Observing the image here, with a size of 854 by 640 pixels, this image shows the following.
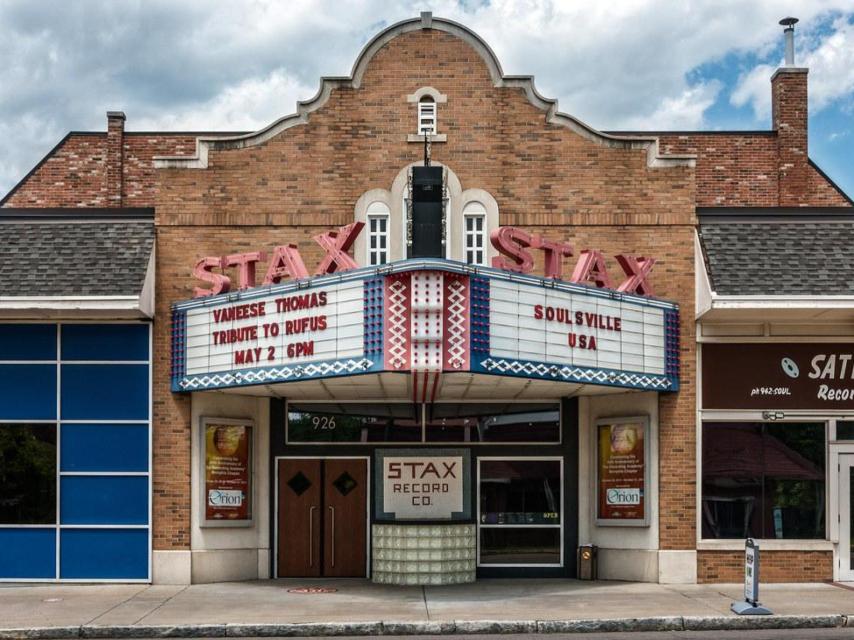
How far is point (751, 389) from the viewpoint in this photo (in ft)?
63.8

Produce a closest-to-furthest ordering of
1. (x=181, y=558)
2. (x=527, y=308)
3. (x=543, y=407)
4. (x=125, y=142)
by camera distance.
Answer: (x=527, y=308), (x=181, y=558), (x=543, y=407), (x=125, y=142)

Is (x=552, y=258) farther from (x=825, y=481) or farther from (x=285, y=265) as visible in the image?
(x=825, y=481)

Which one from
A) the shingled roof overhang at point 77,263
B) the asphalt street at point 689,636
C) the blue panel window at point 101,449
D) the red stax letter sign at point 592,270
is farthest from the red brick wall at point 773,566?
the shingled roof overhang at point 77,263

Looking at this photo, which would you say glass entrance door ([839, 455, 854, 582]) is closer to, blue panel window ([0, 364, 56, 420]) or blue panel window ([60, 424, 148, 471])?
blue panel window ([60, 424, 148, 471])

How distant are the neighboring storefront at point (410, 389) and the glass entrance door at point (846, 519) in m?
0.07

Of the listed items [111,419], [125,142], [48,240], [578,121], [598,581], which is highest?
→ [125,142]

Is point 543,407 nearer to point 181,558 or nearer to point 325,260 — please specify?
point 325,260

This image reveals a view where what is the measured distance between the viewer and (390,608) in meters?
16.5

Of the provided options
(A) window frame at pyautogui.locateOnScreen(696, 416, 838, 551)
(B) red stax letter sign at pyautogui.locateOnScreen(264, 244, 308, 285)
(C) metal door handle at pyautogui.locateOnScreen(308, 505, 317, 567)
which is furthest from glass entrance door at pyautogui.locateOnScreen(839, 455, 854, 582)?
(B) red stax letter sign at pyautogui.locateOnScreen(264, 244, 308, 285)

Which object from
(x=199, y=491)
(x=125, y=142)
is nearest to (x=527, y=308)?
(x=199, y=491)

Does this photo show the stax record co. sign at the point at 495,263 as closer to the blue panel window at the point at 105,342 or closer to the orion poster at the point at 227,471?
the blue panel window at the point at 105,342

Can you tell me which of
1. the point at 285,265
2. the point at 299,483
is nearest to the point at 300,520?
the point at 299,483

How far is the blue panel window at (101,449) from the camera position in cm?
1930

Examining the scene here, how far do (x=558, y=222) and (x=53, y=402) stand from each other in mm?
8845
